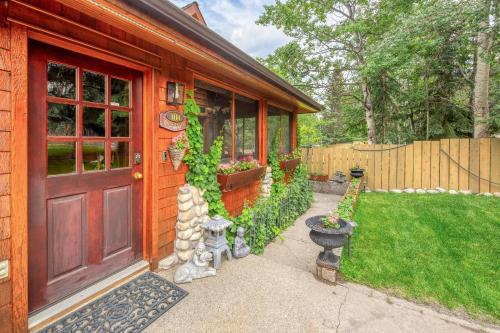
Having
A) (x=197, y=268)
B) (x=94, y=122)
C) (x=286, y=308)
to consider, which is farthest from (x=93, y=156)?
(x=286, y=308)

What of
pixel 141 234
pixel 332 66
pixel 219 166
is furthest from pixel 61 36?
pixel 332 66

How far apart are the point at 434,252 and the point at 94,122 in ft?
14.5

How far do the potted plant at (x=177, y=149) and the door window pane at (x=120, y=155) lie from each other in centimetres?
44

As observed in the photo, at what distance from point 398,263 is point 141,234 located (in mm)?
3135

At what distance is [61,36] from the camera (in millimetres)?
1748

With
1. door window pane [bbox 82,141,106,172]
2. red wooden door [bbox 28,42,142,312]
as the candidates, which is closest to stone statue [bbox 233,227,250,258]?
red wooden door [bbox 28,42,142,312]

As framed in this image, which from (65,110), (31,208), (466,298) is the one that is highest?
(65,110)

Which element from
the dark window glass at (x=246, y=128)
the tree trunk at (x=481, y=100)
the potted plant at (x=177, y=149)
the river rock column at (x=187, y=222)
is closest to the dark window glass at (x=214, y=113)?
the dark window glass at (x=246, y=128)

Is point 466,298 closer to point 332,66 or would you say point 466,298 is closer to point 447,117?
point 447,117

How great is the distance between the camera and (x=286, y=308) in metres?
2.03

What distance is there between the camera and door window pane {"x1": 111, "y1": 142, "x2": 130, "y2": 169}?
228 cm

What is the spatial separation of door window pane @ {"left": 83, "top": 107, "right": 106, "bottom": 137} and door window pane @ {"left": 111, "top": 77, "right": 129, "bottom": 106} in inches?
6.7

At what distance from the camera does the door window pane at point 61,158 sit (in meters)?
1.84

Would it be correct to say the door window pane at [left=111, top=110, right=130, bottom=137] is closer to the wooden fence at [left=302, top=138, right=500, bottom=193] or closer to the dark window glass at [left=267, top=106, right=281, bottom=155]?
the dark window glass at [left=267, top=106, right=281, bottom=155]
